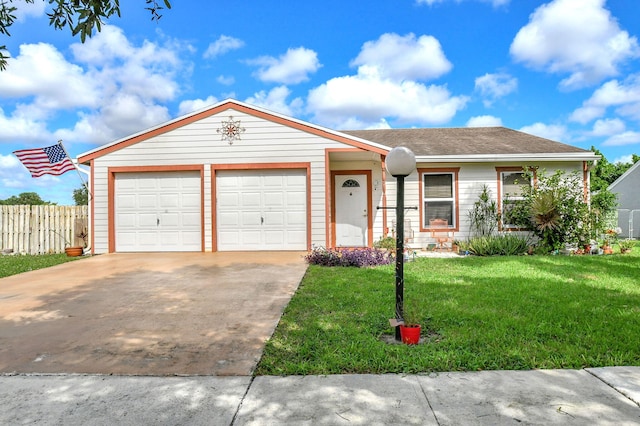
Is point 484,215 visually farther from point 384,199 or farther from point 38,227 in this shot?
point 38,227

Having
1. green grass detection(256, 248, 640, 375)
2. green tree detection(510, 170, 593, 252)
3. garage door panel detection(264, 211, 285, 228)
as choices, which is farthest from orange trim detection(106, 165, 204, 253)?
green tree detection(510, 170, 593, 252)

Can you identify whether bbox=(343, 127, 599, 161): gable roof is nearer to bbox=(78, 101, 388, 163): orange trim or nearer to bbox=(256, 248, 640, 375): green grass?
bbox=(78, 101, 388, 163): orange trim

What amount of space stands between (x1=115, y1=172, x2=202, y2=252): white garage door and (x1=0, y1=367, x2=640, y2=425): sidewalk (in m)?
7.82

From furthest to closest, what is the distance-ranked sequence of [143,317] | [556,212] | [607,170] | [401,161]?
[607,170] < [556,212] < [143,317] < [401,161]

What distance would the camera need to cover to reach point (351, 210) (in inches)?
449

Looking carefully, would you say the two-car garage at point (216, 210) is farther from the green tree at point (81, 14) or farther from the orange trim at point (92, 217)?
the green tree at point (81, 14)

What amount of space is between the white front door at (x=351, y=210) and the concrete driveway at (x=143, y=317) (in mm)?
3740

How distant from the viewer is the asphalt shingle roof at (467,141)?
10641 mm

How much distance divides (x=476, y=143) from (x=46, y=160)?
12.9 m

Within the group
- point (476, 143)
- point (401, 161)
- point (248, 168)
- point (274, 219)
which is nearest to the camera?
point (401, 161)

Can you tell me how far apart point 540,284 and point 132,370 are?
18.8 ft

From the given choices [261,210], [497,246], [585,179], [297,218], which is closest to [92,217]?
[261,210]

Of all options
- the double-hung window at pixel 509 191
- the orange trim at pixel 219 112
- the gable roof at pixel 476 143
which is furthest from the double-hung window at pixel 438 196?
the orange trim at pixel 219 112

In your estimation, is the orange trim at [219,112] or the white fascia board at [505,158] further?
the white fascia board at [505,158]
